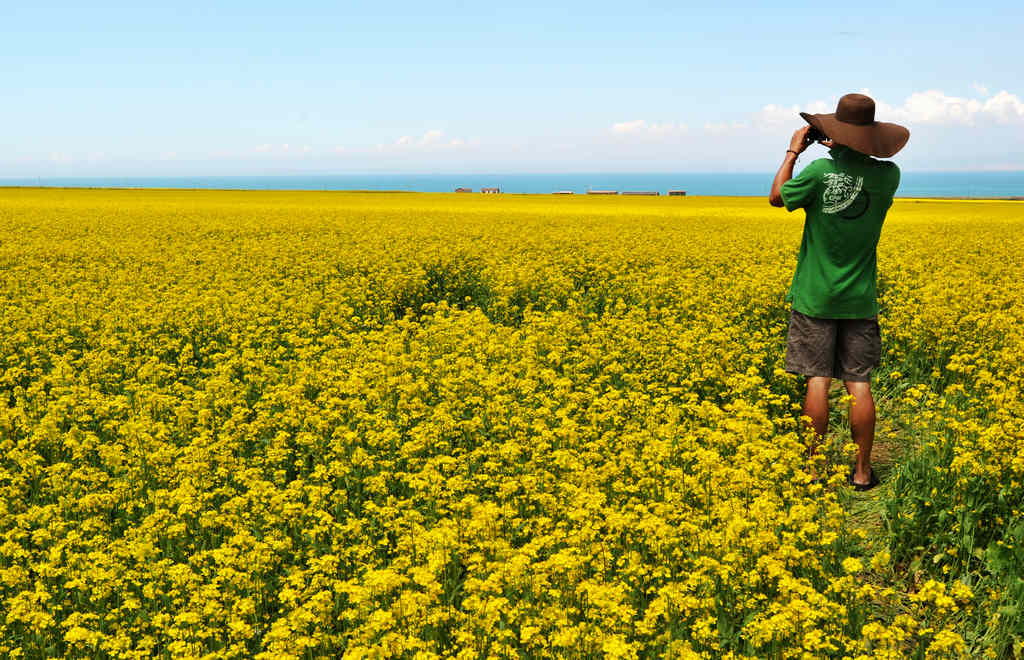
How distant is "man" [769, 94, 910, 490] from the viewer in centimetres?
602

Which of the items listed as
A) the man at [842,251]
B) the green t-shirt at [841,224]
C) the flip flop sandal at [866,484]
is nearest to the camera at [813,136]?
the man at [842,251]

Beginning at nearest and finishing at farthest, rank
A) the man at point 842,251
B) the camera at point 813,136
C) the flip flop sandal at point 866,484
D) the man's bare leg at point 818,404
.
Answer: the man at point 842,251
the camera at point 813,136
the man's bare leg at point 818,404
the flip flop sandal at point 866,484

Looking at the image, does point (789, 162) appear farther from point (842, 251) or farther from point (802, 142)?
point (842, 251)

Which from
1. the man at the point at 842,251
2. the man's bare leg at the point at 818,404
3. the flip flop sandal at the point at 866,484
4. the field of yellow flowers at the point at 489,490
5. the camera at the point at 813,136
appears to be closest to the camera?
the field of yellow flowers at the point at 489,490

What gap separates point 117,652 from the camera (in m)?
3.80

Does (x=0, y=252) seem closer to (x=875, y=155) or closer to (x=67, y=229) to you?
(x=67, y=229)

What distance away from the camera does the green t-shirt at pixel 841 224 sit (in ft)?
19.8

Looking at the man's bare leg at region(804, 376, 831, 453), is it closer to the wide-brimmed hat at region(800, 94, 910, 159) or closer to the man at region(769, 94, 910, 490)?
the man at region(769, 94, 910, 490)

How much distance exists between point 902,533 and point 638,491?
6.67 feet

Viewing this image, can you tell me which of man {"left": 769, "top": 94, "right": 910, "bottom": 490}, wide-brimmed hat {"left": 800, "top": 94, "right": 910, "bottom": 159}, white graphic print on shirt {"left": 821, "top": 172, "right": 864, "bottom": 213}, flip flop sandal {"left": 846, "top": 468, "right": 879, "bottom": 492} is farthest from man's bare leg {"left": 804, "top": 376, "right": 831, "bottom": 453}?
wide-brimmed hat {"left": 800, "top": 94, "right": 910, "bottom": 159}

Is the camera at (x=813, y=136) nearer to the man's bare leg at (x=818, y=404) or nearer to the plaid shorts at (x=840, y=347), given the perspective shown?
the plaid shorts at (x=840, y=347)

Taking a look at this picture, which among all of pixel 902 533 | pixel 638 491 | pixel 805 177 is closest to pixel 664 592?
pixel 638 491

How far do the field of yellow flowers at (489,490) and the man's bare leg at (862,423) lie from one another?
24 centimetres

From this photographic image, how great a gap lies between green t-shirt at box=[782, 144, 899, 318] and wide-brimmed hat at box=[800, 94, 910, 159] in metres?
0.15
